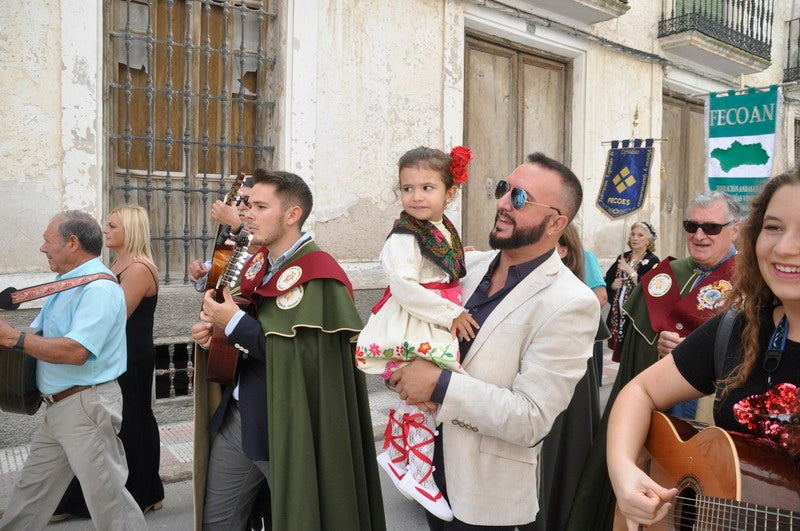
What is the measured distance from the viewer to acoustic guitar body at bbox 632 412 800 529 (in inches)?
63.4

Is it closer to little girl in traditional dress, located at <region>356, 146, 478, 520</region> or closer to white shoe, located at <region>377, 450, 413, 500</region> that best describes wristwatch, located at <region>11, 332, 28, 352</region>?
little girl in traditional dress, located at <region>356, 146, 478, 520</region>

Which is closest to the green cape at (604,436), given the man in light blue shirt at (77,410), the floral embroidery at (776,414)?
the floral embroidery at (776,414)

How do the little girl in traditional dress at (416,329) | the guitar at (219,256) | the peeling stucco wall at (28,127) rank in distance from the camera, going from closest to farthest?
the little girl in traditional dress at (416,329) → the guitar at (219,256) → the peeling stucco wall at (28,127)

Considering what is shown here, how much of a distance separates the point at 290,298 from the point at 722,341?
180 centimetres

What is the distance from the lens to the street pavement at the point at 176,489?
4.42 meters

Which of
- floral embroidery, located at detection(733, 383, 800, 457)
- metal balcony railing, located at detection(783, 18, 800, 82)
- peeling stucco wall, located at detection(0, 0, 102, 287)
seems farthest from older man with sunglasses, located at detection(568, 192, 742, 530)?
metal balcony railing, located at detection(783, 18, 800, 82)

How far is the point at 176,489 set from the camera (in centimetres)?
500

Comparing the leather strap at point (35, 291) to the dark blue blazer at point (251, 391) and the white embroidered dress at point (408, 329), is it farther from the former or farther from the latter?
the white embroidered dress at point (408, 329)

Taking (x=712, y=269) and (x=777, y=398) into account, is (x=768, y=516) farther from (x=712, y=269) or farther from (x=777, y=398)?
(x=712, y=269)

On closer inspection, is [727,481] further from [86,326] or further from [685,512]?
[86,326]

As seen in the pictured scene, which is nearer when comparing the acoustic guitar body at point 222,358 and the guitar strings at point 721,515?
the guitar strings at point 721,515

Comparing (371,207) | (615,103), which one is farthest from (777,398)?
(615,103)

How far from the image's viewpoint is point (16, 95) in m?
5.60

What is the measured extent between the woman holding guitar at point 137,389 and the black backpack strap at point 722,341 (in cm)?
354
